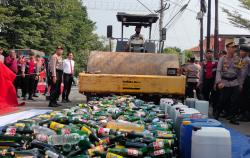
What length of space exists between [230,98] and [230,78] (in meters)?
0.56

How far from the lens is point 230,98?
9891 millimetres

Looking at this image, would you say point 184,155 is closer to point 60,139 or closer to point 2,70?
point 60,139

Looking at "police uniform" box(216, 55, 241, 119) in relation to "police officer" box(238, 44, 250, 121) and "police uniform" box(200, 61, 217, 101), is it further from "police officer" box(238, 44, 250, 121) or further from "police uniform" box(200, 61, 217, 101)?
"police uniform" box(200, 61, 217, 101)

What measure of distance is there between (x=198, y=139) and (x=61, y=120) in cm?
138

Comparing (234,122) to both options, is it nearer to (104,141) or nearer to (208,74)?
(208,74)

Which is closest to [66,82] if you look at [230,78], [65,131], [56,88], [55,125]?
[56,88]

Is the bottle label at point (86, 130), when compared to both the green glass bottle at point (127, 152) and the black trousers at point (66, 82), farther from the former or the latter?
the black trousers at point (66, 82)

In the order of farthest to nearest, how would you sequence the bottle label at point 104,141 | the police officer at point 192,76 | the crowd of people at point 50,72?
the police officer at point 192,76 < the crowd of people at point 50,72 < the bottle label at point 104,141

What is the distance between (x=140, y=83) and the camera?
10961 mm

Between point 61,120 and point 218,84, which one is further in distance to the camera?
point 218,84

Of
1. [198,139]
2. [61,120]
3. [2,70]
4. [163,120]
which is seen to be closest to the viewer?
[198,139]

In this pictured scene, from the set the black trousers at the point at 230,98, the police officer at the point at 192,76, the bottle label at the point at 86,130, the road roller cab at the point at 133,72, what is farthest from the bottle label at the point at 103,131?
the police officer at the point at 192,76

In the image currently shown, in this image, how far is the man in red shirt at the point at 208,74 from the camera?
Result: 40.0 ft

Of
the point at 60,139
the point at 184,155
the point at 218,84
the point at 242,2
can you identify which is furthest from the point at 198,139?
the point at 242,2
